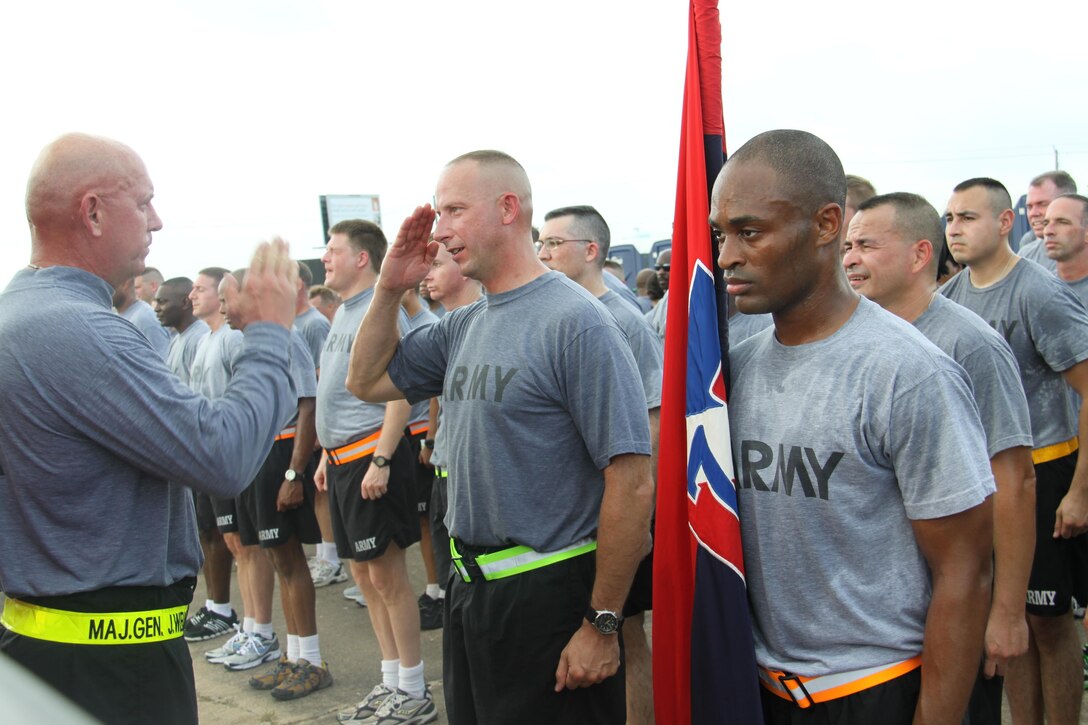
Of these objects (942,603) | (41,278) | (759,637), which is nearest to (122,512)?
(41,278)

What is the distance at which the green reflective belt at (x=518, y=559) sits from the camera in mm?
3041

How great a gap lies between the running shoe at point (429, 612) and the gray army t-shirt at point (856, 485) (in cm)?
470

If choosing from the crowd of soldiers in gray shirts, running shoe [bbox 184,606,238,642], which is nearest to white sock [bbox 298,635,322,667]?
the crowd of soldiers in gray shirts

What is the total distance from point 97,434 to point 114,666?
0.65 m

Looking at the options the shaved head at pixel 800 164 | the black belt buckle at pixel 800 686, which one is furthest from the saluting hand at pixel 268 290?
the black belt buckle at pixel 800 686

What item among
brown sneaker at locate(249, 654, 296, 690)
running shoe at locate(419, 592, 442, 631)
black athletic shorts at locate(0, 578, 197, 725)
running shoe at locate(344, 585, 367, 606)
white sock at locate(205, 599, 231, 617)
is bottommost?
running shoe at locate(344, 585, 367, 606)

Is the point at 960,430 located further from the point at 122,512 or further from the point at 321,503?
the point at 321,503

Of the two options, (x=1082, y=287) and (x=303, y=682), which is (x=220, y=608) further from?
(x=1082, y=287)

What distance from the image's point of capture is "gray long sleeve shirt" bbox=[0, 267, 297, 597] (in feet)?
7.72

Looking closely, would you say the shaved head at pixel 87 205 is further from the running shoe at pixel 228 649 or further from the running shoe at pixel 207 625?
the running shoe at pixel 207 625

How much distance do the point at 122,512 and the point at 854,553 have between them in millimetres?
1882

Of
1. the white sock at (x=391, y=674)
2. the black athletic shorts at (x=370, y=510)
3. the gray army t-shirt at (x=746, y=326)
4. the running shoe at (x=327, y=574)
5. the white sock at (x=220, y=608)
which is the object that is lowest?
the running shoe at (x=327, y=574)

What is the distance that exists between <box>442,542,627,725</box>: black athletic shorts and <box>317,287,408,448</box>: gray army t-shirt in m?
2.65

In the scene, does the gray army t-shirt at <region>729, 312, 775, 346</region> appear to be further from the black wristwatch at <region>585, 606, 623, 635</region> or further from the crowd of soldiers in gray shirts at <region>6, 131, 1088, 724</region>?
the black wristwatch at <region>585, 606, 623, 635</region>
